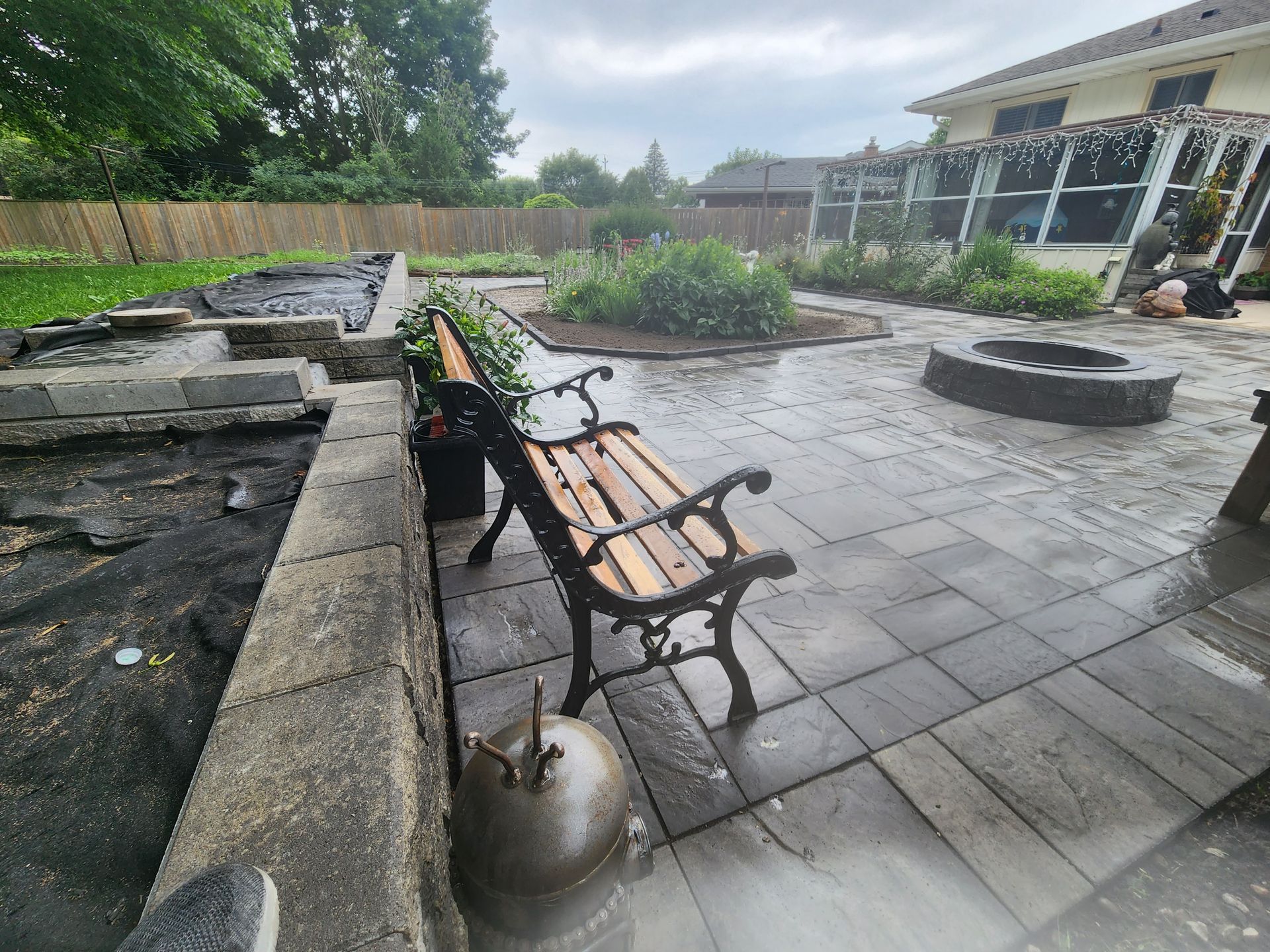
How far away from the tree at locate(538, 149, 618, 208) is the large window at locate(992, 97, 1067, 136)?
26.5 metres

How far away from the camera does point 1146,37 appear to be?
13164 mm

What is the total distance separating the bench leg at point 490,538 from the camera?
254cm

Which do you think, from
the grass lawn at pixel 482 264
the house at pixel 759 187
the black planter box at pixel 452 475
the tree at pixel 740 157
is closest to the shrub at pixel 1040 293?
the black planter box at pixel 452 475

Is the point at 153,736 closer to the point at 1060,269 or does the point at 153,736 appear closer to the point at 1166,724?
the point at 1166,724

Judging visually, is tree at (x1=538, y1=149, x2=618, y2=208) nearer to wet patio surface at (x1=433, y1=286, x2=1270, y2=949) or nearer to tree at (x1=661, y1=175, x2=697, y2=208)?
tree at (x1=661, y1=175, x2=697, y2=208)

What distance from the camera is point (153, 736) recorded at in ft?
3.97

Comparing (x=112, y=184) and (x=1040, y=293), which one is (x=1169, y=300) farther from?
(x=112, y=184)

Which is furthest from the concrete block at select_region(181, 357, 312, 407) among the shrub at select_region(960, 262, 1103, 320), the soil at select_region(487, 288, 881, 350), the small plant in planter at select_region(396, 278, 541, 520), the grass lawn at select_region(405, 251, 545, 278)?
the grass lawn at select_region(405, 251, 545, 278)

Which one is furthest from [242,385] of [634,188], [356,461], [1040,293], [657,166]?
[657,166]

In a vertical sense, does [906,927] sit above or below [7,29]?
below

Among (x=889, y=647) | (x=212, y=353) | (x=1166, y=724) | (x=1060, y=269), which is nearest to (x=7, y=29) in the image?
(x=212, y=353)

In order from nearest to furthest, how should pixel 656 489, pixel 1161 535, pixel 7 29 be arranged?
pixel 656 489 < pixel 1161 535 < pixel 7 29

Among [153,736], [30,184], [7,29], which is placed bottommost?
[153,736]

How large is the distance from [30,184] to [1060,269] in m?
27.5
